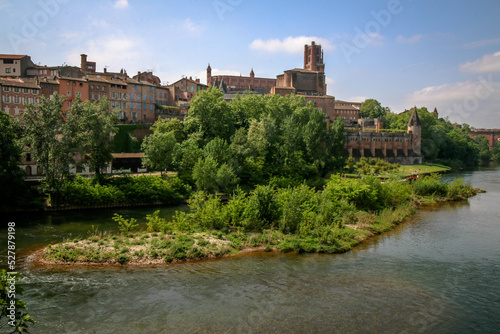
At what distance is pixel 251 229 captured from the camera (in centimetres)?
2492

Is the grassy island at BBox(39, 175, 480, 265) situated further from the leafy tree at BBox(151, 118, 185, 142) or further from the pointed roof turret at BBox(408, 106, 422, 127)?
the pointed roof turret at BBox(408, 106, 422, 127)

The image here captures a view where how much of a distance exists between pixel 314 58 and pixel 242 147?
88154 millimetres

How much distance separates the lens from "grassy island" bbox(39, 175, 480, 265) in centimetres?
2044

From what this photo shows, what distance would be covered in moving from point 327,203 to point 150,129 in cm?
3731

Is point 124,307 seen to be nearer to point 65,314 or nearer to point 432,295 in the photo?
point 65,314

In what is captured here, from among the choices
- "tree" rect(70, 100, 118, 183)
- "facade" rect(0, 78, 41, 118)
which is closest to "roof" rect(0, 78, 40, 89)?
"facade" rect(0, 78, 41, 118)

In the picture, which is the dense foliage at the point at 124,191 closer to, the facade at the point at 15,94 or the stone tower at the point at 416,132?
the facade at the point at 15,94

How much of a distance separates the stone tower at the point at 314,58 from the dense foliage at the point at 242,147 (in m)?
72.6

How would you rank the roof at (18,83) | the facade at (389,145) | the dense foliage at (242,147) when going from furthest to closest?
the facade at (389,145) < the roof at (18,83) < the dense foliage at (242,147)

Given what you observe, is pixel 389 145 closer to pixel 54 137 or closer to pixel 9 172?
pixel 54 137

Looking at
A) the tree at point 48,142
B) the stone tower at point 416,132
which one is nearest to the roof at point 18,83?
the tree at point 48,142

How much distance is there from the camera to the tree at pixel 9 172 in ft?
101

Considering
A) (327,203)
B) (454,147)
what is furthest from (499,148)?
(327,203)

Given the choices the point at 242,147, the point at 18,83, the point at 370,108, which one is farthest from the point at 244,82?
the point at 242,147
